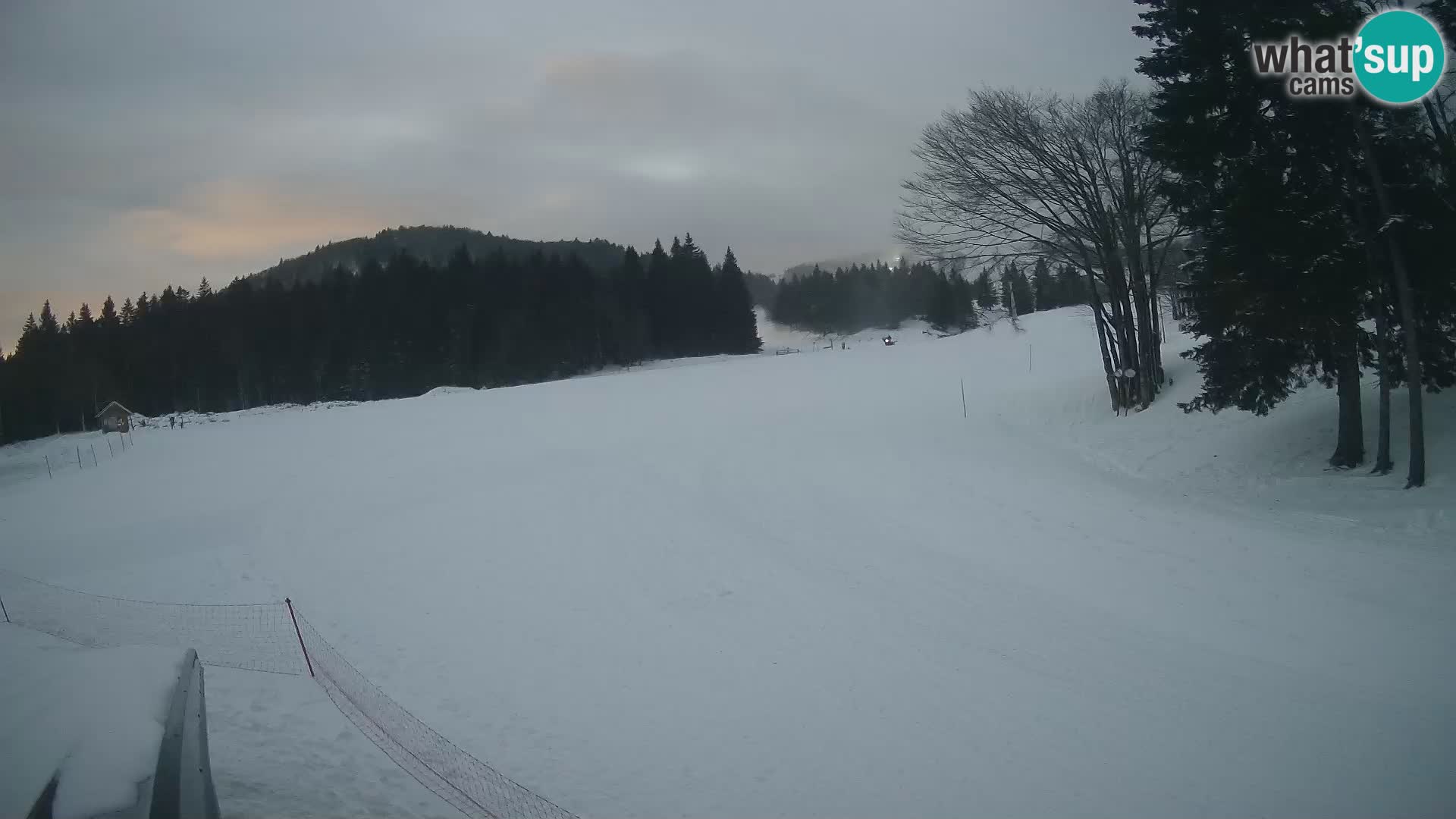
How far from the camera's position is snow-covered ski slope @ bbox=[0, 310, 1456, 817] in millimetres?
5441

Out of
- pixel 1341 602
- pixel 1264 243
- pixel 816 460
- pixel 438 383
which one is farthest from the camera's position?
pixel 438 383

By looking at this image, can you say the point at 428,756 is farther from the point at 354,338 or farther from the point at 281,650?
the point at 354,338

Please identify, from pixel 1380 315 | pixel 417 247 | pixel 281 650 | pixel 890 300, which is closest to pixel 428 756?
pixel 281 650

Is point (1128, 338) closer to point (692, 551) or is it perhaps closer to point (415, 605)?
point (692, 551)

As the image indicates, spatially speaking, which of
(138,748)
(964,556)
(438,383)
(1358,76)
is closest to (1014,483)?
(964,556)

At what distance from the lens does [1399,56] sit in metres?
10.2

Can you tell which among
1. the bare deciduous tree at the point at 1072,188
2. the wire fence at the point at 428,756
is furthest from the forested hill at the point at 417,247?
the wire fence at the point at 428,756

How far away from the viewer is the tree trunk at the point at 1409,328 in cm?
991

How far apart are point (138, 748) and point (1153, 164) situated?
20.1 m

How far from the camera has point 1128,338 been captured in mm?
17578

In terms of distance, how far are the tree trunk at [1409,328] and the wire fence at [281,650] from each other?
12.7 m

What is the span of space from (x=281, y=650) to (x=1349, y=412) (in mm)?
16389

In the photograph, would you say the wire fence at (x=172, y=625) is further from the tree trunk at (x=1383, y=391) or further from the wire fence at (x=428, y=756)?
the tree trunk at (x=1383, y=391)

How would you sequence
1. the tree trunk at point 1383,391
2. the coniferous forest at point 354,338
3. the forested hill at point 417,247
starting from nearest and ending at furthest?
the tree trunk at point 1383,391, the coniferous forest at point 354,338, the forested hill at point 417,247
